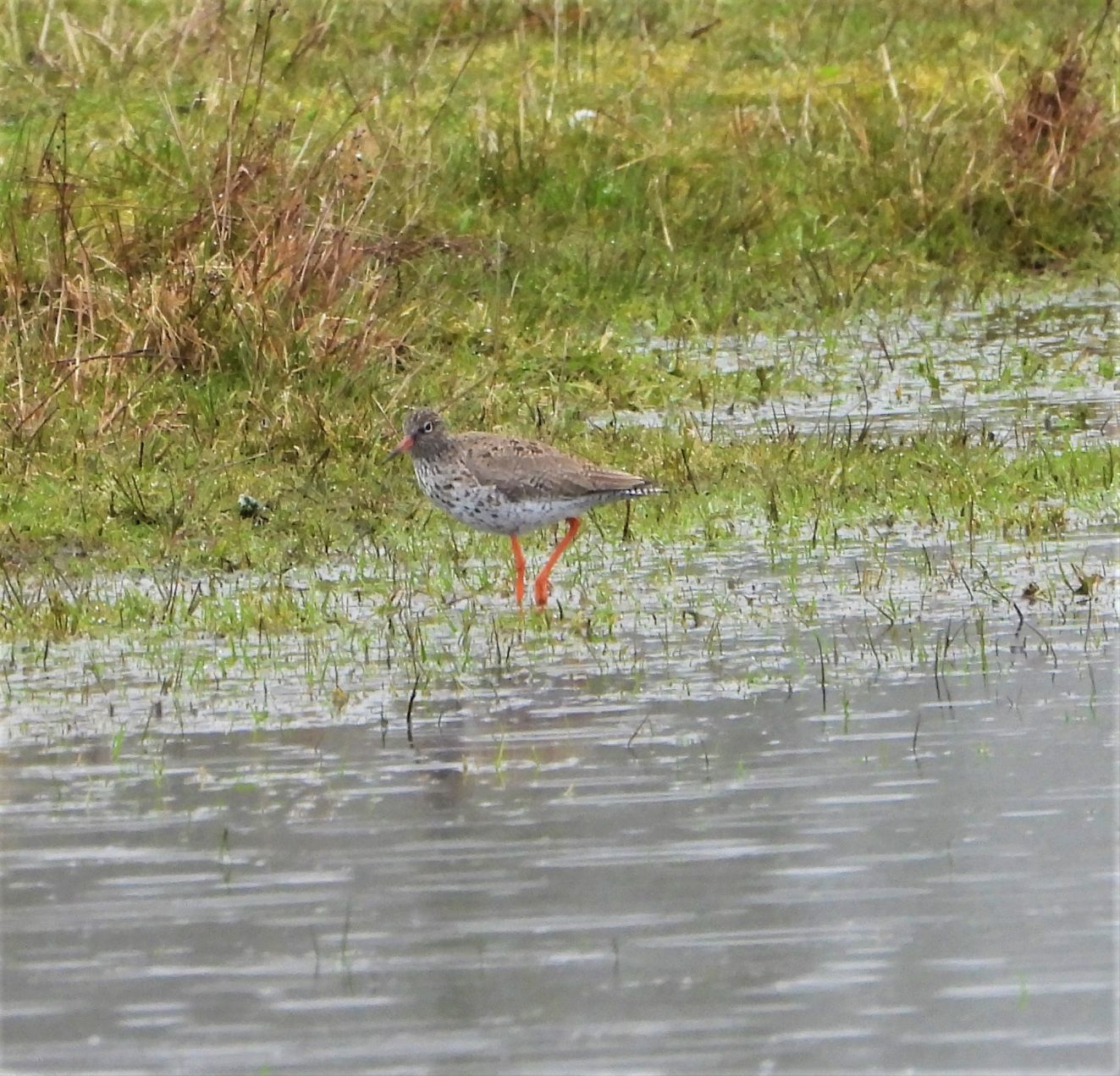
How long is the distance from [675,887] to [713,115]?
1147 centimetres

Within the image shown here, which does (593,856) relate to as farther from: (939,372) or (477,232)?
(477,232)

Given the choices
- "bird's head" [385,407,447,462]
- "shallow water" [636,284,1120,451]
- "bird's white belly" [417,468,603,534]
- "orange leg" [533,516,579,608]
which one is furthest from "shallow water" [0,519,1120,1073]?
"shallow water" [636,284,1120,451]

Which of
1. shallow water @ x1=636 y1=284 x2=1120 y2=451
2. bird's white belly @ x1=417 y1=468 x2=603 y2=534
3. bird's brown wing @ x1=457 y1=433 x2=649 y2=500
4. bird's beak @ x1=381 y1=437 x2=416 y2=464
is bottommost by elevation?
bird's white belly @ x1=417 y1=468 x2=603 y2=534

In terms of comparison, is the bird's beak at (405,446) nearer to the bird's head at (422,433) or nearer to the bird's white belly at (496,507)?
the bird's head at (422,433)

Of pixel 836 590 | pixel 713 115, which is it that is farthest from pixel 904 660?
pixel 713 115

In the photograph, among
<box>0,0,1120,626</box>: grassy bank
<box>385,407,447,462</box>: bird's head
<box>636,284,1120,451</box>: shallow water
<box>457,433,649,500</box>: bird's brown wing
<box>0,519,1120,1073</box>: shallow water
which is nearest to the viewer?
<box>0,519,1120,1073</box>: shallow water

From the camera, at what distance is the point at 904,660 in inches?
319

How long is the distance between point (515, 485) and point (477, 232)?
18.0 ft

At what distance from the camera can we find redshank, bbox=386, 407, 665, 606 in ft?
30.8

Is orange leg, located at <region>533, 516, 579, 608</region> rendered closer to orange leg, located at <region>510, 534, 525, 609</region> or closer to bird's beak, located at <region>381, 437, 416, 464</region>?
orange leg, located at <region>510, 534, 525, 609</region>

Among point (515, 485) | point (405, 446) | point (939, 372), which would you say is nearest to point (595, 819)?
point (515, 485)

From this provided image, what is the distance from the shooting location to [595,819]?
21.6ft

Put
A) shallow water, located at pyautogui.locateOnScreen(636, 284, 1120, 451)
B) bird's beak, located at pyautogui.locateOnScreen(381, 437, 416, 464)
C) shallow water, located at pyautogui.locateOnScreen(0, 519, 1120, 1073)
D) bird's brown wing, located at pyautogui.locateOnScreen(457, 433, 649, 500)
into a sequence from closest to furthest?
1. shallow water, located at pyautogui.locateOnScreen(0, 519, 1120, 1073)
2. bird's brown wing, located at pyautogui.locateOnScreen(457, 433, 649, 500)
3. bird's beak, located at pyautogui.locateOnScreen(381, 437, 416, 464)
4. shallow water, located at pyautogui.locateOnScreen(636, 284, 1120, 451)

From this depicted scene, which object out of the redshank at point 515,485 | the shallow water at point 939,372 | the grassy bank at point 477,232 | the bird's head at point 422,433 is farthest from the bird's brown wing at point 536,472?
the shallow water at point 939,372
